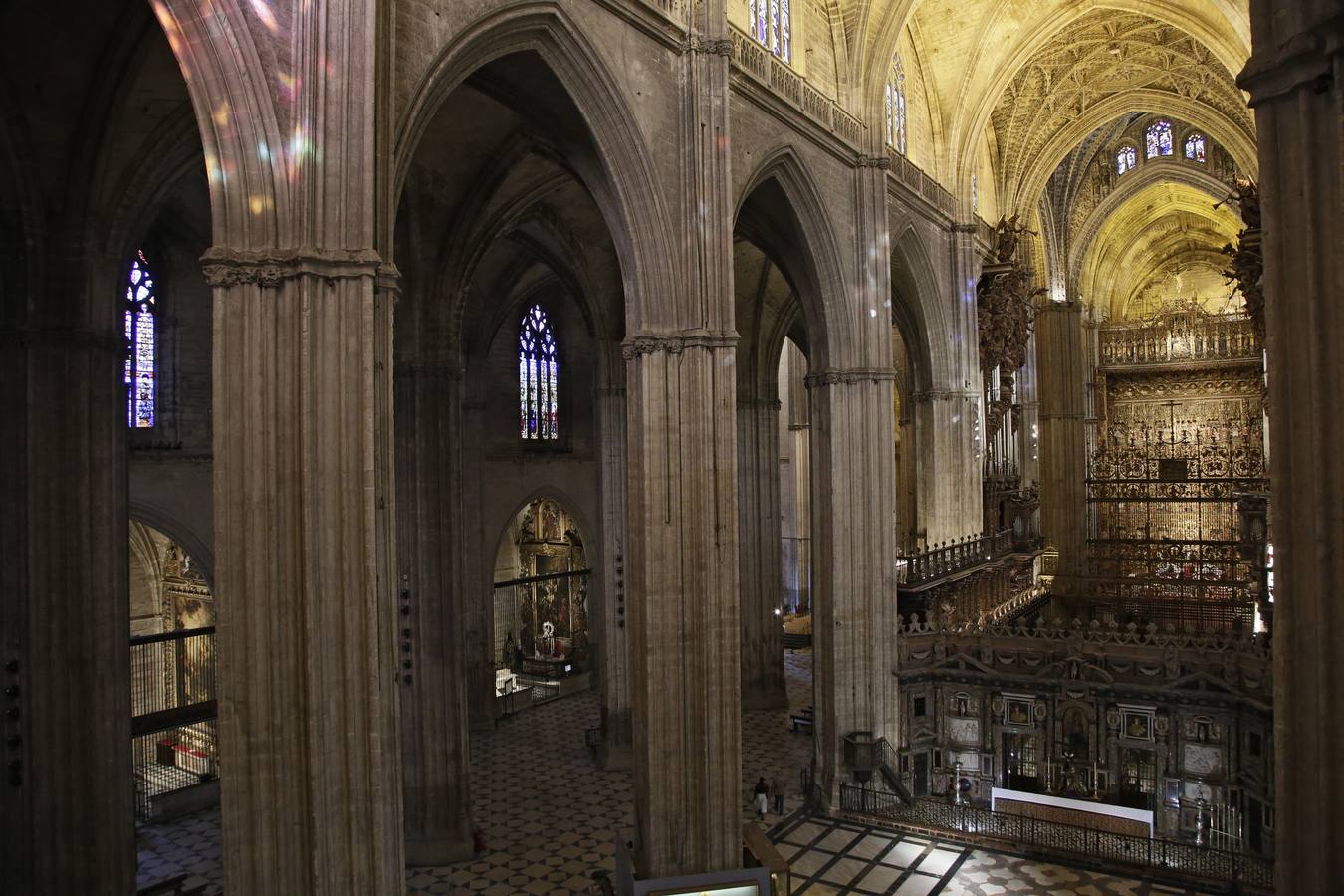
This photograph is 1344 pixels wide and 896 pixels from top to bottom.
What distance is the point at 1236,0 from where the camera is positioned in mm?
19609

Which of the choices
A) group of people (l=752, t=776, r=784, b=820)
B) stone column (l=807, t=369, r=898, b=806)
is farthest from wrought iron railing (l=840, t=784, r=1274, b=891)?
stone column (l=807, t=369, r=898, b=806)

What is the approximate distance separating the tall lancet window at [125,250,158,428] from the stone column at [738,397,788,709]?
489 inches

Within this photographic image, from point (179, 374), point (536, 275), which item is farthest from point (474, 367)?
point (179, 374)

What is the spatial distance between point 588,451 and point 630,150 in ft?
45.8

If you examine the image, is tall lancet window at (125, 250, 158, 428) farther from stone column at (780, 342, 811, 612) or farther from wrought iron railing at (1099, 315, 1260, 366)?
wrought iron railing at (1099, 315, 1260, 366)

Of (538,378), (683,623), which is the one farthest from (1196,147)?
(683,623)

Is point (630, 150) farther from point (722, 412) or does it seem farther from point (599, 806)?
point (599, 806)

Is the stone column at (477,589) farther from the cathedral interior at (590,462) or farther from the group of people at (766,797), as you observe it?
the group of people at (766,797)

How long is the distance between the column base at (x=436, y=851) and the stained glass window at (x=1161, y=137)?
105 feet

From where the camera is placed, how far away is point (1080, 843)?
13750mm

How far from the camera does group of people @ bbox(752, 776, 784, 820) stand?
51.0ft

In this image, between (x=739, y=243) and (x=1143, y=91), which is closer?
(x=739, y=243)

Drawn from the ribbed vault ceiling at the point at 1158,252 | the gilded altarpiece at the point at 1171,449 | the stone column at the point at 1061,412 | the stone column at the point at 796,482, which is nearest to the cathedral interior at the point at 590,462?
the stone column at the point at 1061,412

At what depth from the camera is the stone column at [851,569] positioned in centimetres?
1648
